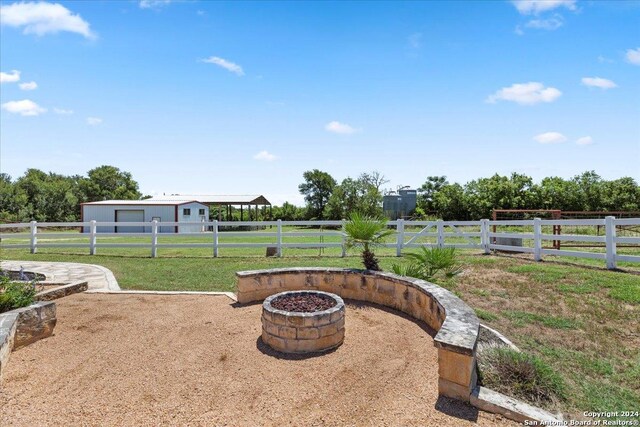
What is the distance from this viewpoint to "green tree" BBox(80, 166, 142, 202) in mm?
44250

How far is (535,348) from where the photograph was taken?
4098 mm

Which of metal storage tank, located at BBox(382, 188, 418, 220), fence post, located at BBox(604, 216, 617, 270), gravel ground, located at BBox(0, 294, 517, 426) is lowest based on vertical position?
gravel ground, located at BBox(0, 294, 517, 426)

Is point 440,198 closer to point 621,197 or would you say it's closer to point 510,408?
point 621,197

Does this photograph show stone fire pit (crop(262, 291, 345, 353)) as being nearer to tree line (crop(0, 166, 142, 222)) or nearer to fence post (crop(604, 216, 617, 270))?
fence post (crop(604, 216, 617, 270))

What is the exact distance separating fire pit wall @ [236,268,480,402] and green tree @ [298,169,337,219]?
39429 mm

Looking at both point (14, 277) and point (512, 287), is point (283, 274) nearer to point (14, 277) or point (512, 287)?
point (512, 287)

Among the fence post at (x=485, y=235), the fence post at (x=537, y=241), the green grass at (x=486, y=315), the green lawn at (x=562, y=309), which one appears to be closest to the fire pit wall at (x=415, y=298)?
the green grass at (x=486, y=315)

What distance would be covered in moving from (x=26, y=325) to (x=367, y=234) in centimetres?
468

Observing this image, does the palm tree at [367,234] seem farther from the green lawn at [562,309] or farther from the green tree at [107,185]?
the green tree at [107,185]

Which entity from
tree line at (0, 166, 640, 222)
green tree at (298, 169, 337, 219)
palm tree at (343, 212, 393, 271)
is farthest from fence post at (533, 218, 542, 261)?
green tree at (298, 169, 337, 219)

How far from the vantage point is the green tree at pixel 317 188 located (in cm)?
4634

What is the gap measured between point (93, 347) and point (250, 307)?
2149mm

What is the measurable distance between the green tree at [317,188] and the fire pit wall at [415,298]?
39.4m

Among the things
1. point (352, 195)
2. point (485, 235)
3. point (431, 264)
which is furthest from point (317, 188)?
point (431, 264)
